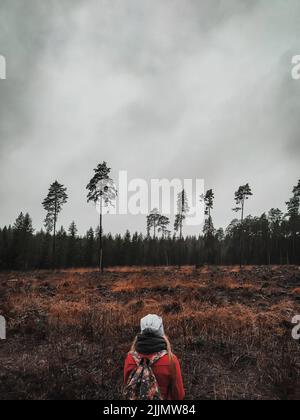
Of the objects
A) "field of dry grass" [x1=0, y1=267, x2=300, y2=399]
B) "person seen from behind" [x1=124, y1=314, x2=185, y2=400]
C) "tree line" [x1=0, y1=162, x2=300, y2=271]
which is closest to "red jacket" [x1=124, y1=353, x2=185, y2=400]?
"person seen from behind" [x1=124, y1=314, x2=185, y2=400]

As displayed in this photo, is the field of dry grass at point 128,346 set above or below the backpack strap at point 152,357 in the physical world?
below

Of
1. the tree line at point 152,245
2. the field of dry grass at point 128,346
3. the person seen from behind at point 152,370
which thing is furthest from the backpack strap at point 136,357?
the tree line at point 152,245

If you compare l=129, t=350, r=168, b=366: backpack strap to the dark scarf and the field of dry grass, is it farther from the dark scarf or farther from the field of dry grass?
the field of dry grass

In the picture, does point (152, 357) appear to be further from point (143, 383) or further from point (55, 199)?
point (55, 199)

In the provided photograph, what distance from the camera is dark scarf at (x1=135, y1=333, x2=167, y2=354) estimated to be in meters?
3.02

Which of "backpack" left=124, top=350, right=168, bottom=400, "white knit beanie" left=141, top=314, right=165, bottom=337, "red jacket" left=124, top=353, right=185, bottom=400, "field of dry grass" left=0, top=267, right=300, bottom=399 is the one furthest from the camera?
"field of dry grass" left=0, top=267, right=300, bottom=399

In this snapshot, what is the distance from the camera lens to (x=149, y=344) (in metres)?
3.04

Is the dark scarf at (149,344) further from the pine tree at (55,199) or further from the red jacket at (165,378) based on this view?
the pine tree at (55,199)

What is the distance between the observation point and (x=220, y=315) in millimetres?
7891

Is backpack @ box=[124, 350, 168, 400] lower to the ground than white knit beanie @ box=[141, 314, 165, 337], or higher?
lower

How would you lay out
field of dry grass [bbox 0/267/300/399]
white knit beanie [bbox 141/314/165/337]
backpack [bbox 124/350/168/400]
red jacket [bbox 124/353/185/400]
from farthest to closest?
field of dry grass [bbox 0/267/300/399] < white knit beanie [bbox 141/314/165/337] < red jacket [bbox 124/353/185/400] < backpack [bbox 124/350/168/400]

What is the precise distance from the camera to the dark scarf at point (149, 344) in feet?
9.90

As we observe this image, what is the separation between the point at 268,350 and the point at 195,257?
6213cm
